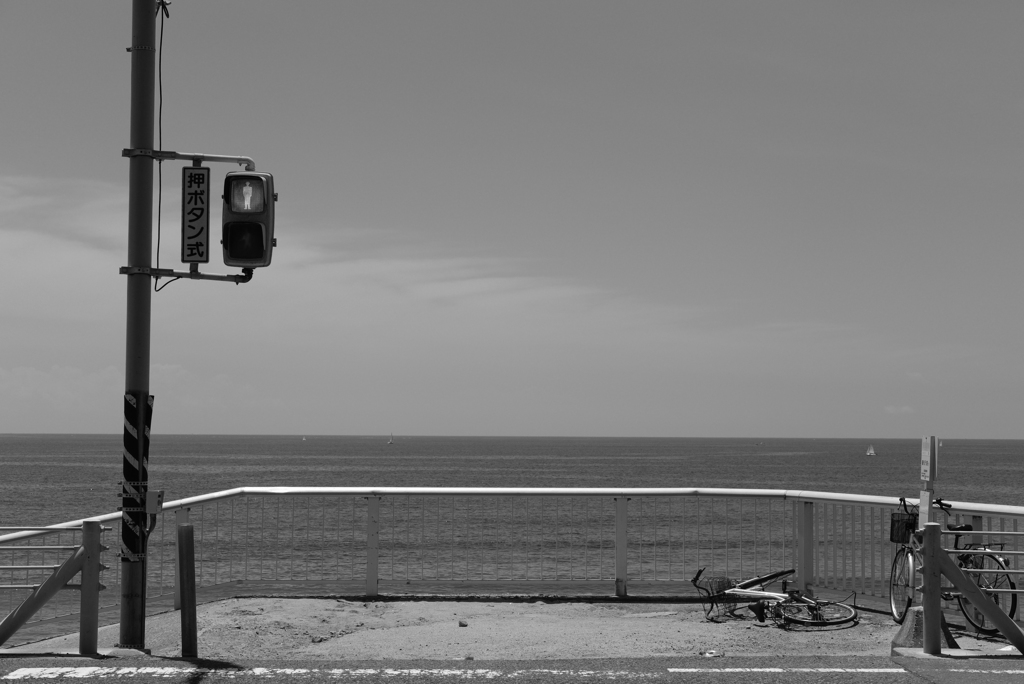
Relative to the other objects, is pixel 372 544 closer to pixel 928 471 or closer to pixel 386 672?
pixel 386 672

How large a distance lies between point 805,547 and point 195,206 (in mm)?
7021

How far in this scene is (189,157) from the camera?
848 cm

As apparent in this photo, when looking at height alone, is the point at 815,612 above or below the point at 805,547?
below

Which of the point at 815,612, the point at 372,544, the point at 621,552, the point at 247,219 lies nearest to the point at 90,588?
the point at 247,219

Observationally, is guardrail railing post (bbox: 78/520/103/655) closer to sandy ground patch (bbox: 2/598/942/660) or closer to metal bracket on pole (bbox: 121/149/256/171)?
Answer: sandy ground patch (bbox: 2/598/942/660)

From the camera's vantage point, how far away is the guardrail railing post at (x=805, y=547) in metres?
10.8

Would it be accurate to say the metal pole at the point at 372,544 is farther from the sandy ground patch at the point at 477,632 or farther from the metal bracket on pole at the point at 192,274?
the metal bracket on pole at the point at 192,274

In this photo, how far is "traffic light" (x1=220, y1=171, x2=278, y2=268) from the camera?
26.7 ft

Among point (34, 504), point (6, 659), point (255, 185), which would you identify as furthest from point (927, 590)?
point (34, 504)

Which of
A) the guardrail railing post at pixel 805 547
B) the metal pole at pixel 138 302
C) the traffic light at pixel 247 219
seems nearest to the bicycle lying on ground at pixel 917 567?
the guardrail railing post at pixel 805 547

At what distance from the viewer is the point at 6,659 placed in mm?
6977

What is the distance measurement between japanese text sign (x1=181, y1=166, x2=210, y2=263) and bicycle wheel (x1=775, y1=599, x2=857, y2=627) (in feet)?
20.0

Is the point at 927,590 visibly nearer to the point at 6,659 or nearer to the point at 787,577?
the point at 787,577

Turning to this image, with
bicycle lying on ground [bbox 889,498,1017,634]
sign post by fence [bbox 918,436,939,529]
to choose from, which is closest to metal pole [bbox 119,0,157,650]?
sign post by fence [bbox 918,436,939,529]
